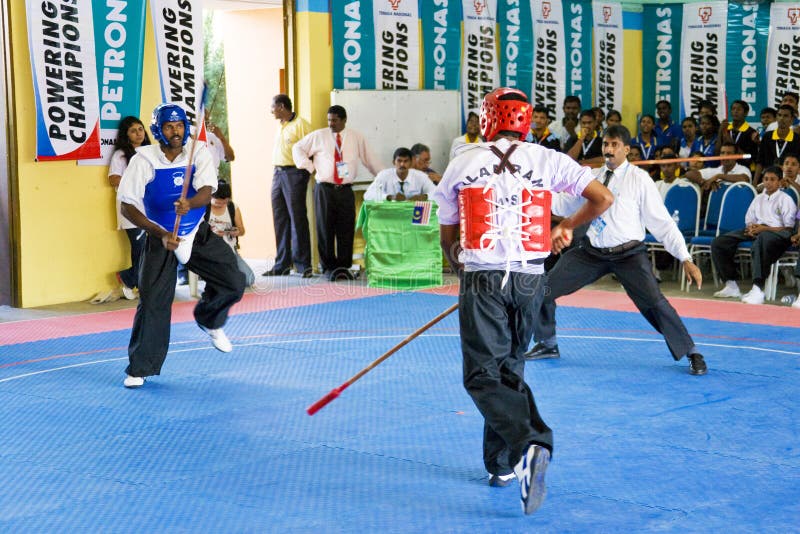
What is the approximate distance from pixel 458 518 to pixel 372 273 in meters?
7.67

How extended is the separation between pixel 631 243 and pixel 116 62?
596 centimetres

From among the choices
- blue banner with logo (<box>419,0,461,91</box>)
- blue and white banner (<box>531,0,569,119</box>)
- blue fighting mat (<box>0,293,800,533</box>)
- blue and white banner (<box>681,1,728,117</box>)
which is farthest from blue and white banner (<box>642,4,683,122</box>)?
blue fighting mat (<box>0,293,800,533</box>)

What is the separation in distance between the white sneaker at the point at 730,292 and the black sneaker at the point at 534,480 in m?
7.14

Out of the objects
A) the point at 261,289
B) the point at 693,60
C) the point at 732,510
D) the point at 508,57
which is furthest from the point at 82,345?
the point at 693,60

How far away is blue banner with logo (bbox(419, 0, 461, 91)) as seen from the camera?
45.7 feet

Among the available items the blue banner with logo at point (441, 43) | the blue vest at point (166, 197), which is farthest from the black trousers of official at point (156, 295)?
the blue banner with logo at point (441, 43)

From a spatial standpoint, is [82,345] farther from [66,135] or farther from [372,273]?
[372,273]

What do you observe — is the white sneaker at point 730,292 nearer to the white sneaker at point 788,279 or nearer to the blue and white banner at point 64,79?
the white sneaker at point 788,279

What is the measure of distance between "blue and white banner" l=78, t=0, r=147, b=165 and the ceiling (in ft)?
8.13

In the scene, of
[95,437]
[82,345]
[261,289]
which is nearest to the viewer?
[95,437]

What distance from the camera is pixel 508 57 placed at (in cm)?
1498

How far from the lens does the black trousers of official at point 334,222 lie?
1270cm

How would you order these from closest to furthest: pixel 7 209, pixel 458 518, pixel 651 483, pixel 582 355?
1. pixel 458 518
2. pixel 651 483
3. pixel 582 355
4. pixel 7 209

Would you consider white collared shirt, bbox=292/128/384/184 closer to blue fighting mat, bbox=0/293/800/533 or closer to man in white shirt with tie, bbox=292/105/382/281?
man in white shirt with tie, bbox=292/105/382/281
